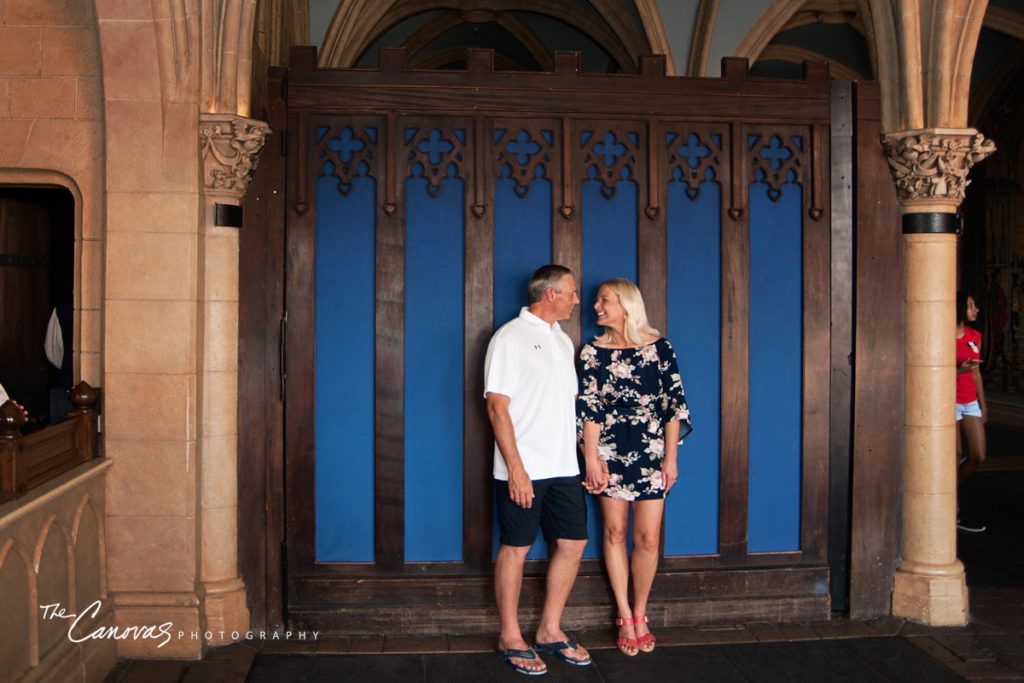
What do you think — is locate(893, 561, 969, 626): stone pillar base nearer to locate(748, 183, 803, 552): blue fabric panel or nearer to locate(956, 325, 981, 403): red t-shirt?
locate(748, 183, 803, 552): blue fabric panel

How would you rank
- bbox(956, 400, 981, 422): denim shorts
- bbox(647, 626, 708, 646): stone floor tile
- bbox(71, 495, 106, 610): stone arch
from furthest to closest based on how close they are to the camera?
bbox(956, 400, 981, 422): denim shorts < bbox(647, 626, 708, 646): stone floor tile < bbox(71, 495, 106, 610): stone arch

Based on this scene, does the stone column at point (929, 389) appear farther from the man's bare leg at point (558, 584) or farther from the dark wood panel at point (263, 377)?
the dark wood panel at point (263, 377)

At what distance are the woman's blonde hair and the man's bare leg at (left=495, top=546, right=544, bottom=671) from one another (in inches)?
37.9

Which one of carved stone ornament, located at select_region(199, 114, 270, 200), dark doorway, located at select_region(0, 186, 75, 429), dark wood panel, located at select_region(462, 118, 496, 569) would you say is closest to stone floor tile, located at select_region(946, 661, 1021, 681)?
dark wood panel, located at select_region(462, 118, 496, 569)

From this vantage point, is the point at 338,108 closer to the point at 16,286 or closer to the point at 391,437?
the point at 391,437

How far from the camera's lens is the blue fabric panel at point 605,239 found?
177 inches

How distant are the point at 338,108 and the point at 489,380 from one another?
1.41 meters

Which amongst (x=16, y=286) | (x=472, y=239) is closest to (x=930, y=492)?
(x=472, y=239)

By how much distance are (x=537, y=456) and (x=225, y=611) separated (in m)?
1.51

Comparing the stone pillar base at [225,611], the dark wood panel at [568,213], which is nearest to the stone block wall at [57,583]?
the stone pillar base at [225,611]

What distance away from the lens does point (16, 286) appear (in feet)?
15.9

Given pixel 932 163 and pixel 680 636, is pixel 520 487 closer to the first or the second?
pixel 680 636

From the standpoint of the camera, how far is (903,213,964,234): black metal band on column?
4523 millimetres

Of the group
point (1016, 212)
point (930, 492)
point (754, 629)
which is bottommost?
point (754, 629)
